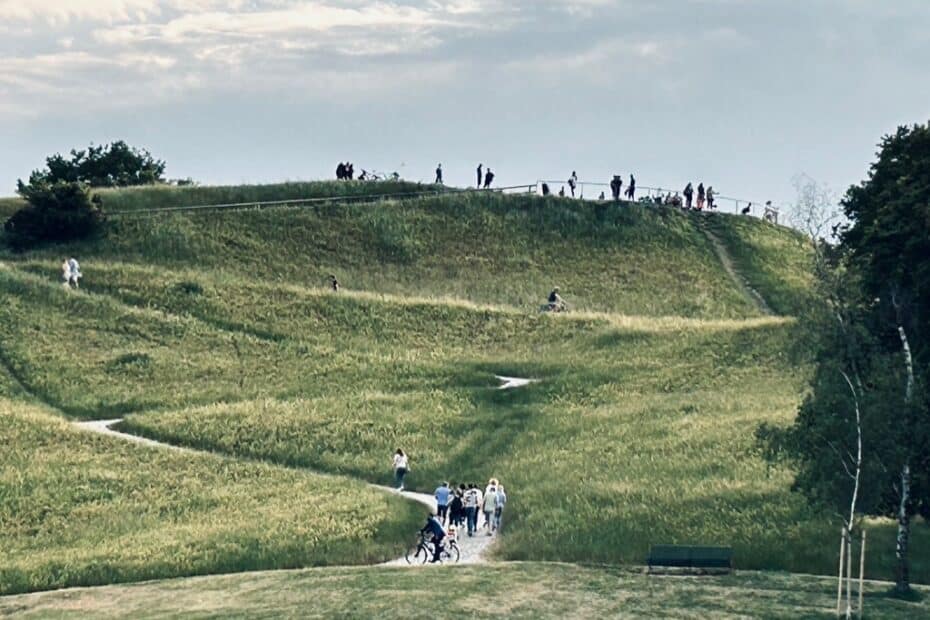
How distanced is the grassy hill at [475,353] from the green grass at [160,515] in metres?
2.25

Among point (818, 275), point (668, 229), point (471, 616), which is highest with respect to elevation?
point (668, 229)

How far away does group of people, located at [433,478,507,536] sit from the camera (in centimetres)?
4706

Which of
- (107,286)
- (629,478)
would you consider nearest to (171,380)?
(107,286)

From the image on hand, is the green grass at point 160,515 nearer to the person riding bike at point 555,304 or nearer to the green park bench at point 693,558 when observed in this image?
the green park bench at point 693,558

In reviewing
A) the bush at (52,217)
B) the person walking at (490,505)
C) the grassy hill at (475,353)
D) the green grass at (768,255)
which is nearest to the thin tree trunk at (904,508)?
the grassy hill at (475,353)

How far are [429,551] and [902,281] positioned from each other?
1455 cm

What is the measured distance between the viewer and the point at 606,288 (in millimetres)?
92438

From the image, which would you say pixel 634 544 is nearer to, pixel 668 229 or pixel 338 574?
pixel 338 574

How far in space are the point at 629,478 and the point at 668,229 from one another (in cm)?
5412

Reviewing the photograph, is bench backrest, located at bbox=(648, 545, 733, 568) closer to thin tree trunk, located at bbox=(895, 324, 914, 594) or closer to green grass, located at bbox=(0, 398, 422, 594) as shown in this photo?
thin tree trunk, located at bbox=(895, 324, 914, 594)

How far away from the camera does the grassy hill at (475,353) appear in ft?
156

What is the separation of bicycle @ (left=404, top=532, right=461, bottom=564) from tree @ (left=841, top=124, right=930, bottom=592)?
459 inches

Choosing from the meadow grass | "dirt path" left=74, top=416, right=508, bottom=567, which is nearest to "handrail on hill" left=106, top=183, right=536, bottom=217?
the meadow grass

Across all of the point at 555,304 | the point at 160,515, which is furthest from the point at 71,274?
the point at 160,515
